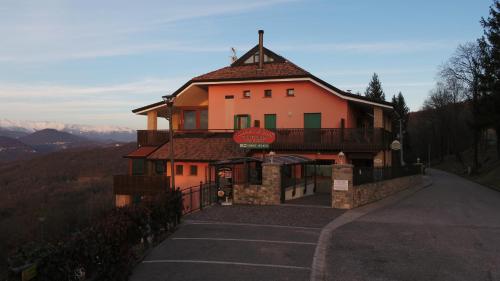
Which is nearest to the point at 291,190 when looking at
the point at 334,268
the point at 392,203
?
the point at 392,203

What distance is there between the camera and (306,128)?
2762cm

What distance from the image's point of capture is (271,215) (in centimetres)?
1680

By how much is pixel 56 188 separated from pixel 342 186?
289 ft

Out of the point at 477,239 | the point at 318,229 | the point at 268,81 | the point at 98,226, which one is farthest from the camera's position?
the point at 268,81

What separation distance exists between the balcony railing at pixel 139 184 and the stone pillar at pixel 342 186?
11.1 m

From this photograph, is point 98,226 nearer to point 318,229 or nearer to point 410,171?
point 318,229

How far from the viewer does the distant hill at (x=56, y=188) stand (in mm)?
54419

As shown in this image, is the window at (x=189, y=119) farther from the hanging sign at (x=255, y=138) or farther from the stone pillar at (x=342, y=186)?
the stone pillar at (x=342, y=186)

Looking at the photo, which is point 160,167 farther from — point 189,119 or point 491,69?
point 491,69

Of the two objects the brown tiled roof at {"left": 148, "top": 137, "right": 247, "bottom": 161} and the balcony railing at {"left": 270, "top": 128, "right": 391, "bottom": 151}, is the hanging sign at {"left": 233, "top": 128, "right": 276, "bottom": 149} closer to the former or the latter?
the brown tiled roof at {"left": 148, "top": 137, "right": 247, "bottom": 161}

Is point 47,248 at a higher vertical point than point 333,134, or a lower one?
lower

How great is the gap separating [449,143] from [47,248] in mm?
96517

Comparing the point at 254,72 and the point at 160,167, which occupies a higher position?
the point at 254,72

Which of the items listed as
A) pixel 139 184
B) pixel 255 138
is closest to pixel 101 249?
pixel 255 138
